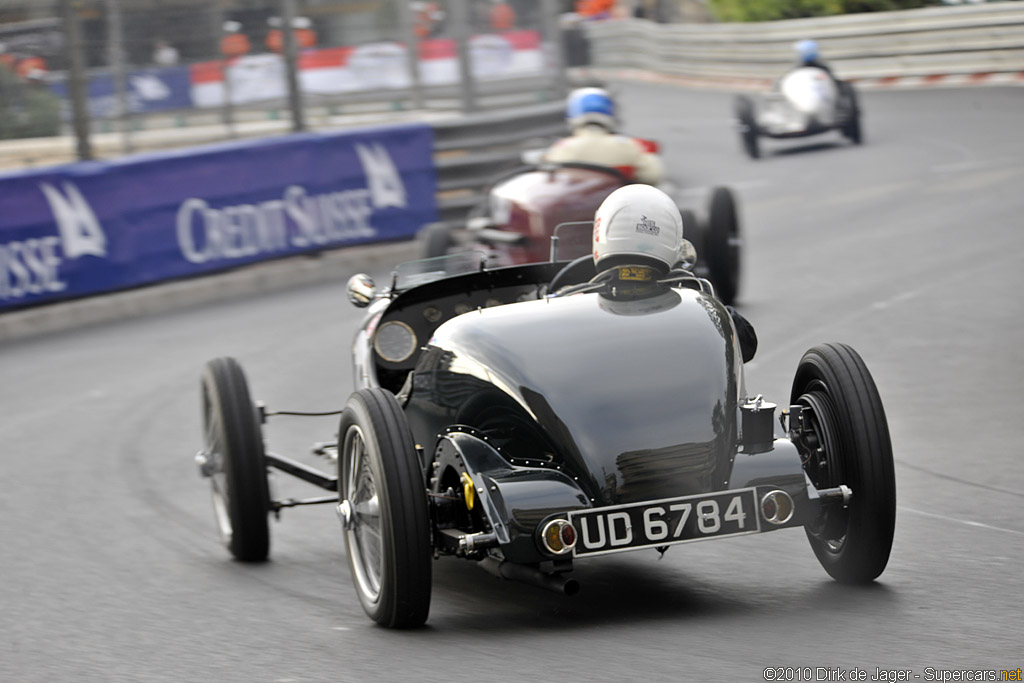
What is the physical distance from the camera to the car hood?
490 centimetres

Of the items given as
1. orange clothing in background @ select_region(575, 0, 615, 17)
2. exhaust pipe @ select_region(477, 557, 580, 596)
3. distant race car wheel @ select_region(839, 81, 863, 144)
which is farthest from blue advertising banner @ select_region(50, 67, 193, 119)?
orange clothing in background @ select_region(575, 0, 615, 17)

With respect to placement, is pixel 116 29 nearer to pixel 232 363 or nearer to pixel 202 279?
pixel 202 279

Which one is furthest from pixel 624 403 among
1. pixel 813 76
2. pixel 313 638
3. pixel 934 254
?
pixel 813 76

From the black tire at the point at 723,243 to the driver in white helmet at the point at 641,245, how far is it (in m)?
5.64

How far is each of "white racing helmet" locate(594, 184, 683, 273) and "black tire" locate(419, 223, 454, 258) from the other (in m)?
5.83

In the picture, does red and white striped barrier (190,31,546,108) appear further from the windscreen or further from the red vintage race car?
the windscreen

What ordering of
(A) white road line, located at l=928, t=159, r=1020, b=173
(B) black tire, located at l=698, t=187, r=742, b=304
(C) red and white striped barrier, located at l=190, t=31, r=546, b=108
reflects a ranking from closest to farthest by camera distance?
1. (B) black tire, located at l=698, t=187, r=742, b=304
2. (C) red and white striped barrier, located at l=190, t=31, r=546, b=108
3. (A) white road line, located at l=928, t=159, r=1020, b=173

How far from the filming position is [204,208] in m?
15.0

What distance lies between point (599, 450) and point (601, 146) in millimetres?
7104

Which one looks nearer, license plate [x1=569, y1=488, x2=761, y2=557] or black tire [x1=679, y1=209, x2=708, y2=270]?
license plate [x1=569, y1=488, x2=761, y2=557]

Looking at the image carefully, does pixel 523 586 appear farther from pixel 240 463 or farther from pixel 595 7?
pixel 595 7

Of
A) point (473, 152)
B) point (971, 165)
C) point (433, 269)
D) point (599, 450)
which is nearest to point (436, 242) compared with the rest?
point (433, 269)

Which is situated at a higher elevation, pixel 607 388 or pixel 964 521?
pixel 607 388

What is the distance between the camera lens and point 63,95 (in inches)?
561
